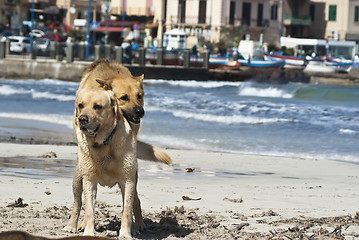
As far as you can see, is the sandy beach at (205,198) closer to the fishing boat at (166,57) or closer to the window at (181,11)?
the fishing boat at (166,57)

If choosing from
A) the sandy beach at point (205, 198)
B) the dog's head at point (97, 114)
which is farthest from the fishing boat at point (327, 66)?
the dog's head at point (97, 114)

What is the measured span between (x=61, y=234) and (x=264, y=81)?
150 feet

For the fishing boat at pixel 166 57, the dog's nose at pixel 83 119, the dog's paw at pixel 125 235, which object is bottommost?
the fishing boat at pixel 166 57

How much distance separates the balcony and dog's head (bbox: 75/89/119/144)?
7145 centimetres

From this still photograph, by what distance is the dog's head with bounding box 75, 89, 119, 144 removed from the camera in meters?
5.97

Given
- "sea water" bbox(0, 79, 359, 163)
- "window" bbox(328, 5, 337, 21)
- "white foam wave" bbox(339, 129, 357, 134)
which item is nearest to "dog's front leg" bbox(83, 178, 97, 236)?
"sea water" bbox(0, 79, 359, 163)

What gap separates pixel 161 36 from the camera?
242 ft

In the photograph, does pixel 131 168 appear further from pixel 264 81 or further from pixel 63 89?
pixel 264 81

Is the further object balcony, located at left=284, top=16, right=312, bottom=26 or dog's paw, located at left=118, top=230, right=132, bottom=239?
balcony, located at left=284, top=16, right=312, bottom=26

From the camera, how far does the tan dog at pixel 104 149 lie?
6043 mm

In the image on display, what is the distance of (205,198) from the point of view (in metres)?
8.50

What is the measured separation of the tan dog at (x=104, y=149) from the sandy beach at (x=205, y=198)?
1.38ft

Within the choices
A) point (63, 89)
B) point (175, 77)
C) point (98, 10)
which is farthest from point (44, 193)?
point (98, 10)

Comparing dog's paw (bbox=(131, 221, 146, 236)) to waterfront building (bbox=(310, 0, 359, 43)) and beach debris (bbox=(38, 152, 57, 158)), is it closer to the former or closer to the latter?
beach debris (bbox=(38, 152, 57, 158))
